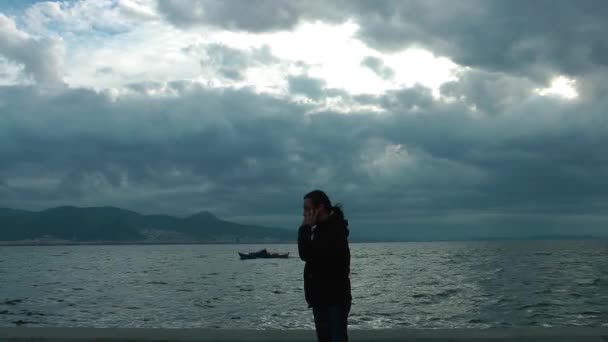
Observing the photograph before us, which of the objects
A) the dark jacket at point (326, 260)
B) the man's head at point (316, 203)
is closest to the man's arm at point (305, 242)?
the dark jacket at point (326, 260)

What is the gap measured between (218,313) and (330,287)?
973 inches

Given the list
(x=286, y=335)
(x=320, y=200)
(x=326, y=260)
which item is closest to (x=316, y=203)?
(x=320, y=200)

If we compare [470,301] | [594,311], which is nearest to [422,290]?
[470,301]

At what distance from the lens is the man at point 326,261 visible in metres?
5.95

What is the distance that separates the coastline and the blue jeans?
1.74 metres

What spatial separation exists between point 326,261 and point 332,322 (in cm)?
64

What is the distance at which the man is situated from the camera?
5.95 metres

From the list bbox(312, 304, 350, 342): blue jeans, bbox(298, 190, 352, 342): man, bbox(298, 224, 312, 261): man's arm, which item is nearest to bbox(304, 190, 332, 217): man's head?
bbox(298, 190, 352, 342): man

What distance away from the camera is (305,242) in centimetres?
591

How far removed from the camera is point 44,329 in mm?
8367

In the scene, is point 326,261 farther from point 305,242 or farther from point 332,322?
point 332,322

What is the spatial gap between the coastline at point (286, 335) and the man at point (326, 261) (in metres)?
1.84

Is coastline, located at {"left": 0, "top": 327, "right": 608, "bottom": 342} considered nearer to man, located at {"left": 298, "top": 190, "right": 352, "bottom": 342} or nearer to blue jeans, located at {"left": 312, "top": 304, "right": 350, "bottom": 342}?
blue jeans, located at {"left": 312, "top": 304, "right": 350, "bottom": 342}

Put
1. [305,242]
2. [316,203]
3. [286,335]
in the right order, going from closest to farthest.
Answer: [305,242] < [316,203] < [286,335]
